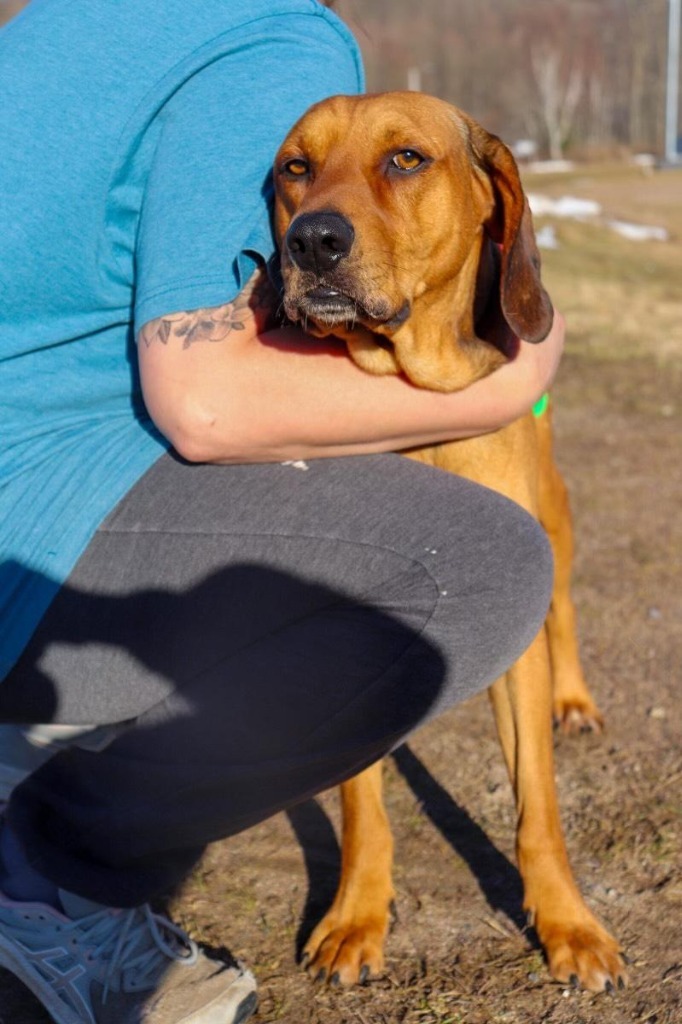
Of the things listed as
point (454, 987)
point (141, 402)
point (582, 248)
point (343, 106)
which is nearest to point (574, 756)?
point (454, 987)

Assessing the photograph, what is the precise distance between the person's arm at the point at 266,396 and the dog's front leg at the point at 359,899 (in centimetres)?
78

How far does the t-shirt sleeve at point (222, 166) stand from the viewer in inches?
79.0

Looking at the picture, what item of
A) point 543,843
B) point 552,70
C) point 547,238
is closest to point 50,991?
point 543,843

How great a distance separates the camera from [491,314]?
2574 mm

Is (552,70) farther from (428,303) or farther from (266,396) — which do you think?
(266,396)

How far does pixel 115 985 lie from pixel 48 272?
1.29 metres

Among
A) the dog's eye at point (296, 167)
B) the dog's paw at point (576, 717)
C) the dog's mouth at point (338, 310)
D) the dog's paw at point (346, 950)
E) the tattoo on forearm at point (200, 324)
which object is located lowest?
the dog's paw at point (576, 717)

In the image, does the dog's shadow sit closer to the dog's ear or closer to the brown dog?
the brown dog

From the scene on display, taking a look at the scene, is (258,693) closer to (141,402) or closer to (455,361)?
(141,402)

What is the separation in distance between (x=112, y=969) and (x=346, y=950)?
17.7 inches

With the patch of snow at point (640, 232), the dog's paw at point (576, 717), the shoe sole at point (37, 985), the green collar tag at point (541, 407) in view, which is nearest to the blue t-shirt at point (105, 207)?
the shoe sole at point (37, 985)

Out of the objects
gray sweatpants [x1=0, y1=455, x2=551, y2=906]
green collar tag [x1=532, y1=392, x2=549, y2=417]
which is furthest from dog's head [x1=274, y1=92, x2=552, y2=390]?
green collar tag [x1=532, y1=392, x2=549, y2=417]

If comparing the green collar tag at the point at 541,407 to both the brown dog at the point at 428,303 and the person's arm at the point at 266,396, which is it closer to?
the brown dog at the point at 428,303

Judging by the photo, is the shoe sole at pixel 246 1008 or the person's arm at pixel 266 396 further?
the shoe sole at pixel 246 1008
